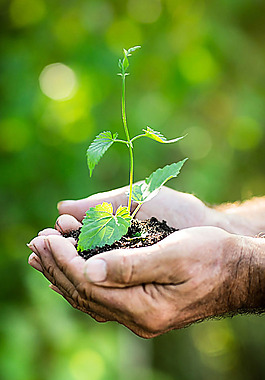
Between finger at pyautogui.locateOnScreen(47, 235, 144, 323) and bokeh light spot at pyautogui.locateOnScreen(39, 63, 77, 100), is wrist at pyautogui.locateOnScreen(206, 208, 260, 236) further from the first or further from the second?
bokeh light spot at pyautogui.locateOnScreen(39, 63, 77, 100)

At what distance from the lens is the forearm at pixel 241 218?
58.3 inches

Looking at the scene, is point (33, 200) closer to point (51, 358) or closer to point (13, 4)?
point (51, 358)

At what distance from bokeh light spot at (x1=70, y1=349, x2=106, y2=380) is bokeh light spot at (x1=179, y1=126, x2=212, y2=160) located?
3.76ft

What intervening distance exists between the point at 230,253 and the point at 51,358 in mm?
1223

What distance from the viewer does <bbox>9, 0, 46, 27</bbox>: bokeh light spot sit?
2.38m

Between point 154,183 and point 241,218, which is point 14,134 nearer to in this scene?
point 241,218

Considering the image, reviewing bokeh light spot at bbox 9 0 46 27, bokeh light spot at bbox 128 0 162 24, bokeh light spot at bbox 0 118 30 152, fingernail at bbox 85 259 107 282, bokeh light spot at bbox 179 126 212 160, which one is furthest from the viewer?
bokeh light spot at bbox 179 126 212 160

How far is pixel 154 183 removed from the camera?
1.12 metres

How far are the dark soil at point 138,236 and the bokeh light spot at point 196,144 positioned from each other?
5.51ft

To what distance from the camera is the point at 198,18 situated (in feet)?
8.70

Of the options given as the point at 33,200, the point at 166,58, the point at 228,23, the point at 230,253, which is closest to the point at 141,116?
the point at 166,58

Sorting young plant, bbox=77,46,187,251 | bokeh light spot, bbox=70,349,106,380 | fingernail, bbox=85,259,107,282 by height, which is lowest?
bokeh light spot, bbox=70,349,106,380

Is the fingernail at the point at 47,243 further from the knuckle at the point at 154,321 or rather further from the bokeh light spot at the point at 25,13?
the bokeh light spot at the point at 25,13

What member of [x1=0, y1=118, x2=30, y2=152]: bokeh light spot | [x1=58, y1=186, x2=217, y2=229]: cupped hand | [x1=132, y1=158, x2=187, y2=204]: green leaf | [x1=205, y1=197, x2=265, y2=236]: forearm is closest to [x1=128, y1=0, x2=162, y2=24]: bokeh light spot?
[x1=0, y1=118, x2=30, y2=152]: bokeh light spot
